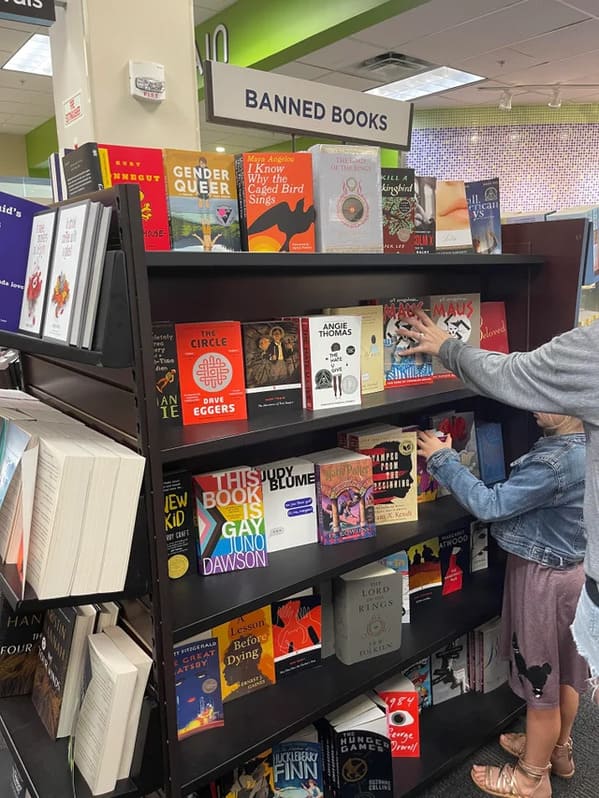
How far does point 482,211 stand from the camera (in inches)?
90.0

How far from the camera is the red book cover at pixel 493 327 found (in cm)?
246

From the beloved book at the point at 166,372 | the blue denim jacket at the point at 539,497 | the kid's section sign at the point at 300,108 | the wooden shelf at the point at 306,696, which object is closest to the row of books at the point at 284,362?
the beloved book at the point at 166,372

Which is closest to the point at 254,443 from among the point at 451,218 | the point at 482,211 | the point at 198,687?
the point at 198,687

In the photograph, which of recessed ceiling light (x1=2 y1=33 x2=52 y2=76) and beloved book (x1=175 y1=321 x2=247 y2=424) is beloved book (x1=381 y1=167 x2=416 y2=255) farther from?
recessed ceiling light (x1=2 y1=33 x2=52 y2=76)

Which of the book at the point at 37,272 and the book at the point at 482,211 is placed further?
the book at the point at 482,211

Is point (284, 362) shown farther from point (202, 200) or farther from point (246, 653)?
point (246, 653)

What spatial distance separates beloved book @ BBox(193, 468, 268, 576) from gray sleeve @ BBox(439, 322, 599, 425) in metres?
0.72

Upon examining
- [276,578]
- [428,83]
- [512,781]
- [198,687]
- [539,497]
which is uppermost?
[428,83]

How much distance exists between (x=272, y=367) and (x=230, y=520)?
0.45 meters

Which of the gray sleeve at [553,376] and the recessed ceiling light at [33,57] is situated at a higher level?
the recessed ceiling light at [33,57]

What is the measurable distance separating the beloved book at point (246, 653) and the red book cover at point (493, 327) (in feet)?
4.25

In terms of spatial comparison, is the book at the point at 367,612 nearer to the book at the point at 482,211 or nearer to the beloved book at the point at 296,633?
the beloved book at the point at 296,633

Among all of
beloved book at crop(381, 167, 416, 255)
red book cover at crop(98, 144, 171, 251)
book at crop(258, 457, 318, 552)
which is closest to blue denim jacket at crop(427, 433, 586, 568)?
book at crop(258, 457, 318, 552)

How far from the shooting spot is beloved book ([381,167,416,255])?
1.96 metres
